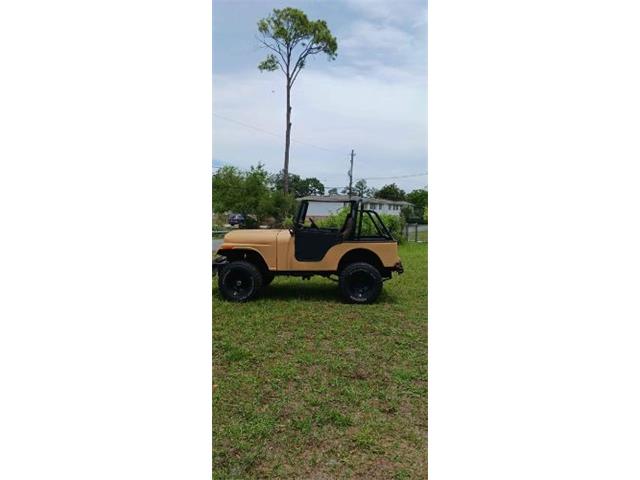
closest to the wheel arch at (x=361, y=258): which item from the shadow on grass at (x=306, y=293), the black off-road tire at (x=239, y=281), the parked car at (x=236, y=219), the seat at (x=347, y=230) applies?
the seat at (x=347, y=230)

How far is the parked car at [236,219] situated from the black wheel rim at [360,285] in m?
0.97

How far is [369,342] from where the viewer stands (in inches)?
102

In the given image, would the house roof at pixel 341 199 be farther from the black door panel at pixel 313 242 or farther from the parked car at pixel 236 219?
the parked car at pixel 236 219

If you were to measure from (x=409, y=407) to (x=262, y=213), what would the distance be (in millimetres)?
1934

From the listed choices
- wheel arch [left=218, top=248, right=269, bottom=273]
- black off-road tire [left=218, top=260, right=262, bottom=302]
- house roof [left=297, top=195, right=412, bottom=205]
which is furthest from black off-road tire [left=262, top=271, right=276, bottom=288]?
house roof [left=297, top=195, right=412, bottom=205]

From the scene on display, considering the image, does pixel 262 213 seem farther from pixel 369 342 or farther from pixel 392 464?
pixel 392 464

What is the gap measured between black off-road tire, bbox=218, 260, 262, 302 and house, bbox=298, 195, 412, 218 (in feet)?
2.18

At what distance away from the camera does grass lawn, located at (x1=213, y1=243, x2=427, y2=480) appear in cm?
148

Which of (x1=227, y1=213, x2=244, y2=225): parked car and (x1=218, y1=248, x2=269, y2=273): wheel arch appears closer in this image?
(x1=227, y1=213, x2=244, y2=225): parked car

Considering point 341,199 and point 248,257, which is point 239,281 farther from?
point 341,199

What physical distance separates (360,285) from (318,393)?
68.3 inches

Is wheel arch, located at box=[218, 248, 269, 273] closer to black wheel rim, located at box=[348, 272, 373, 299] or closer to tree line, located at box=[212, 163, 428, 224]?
tree line, located at box=[212, 163, 428, 224]

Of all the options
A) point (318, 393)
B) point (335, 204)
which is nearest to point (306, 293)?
point (335, 204)

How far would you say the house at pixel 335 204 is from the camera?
3119mm
